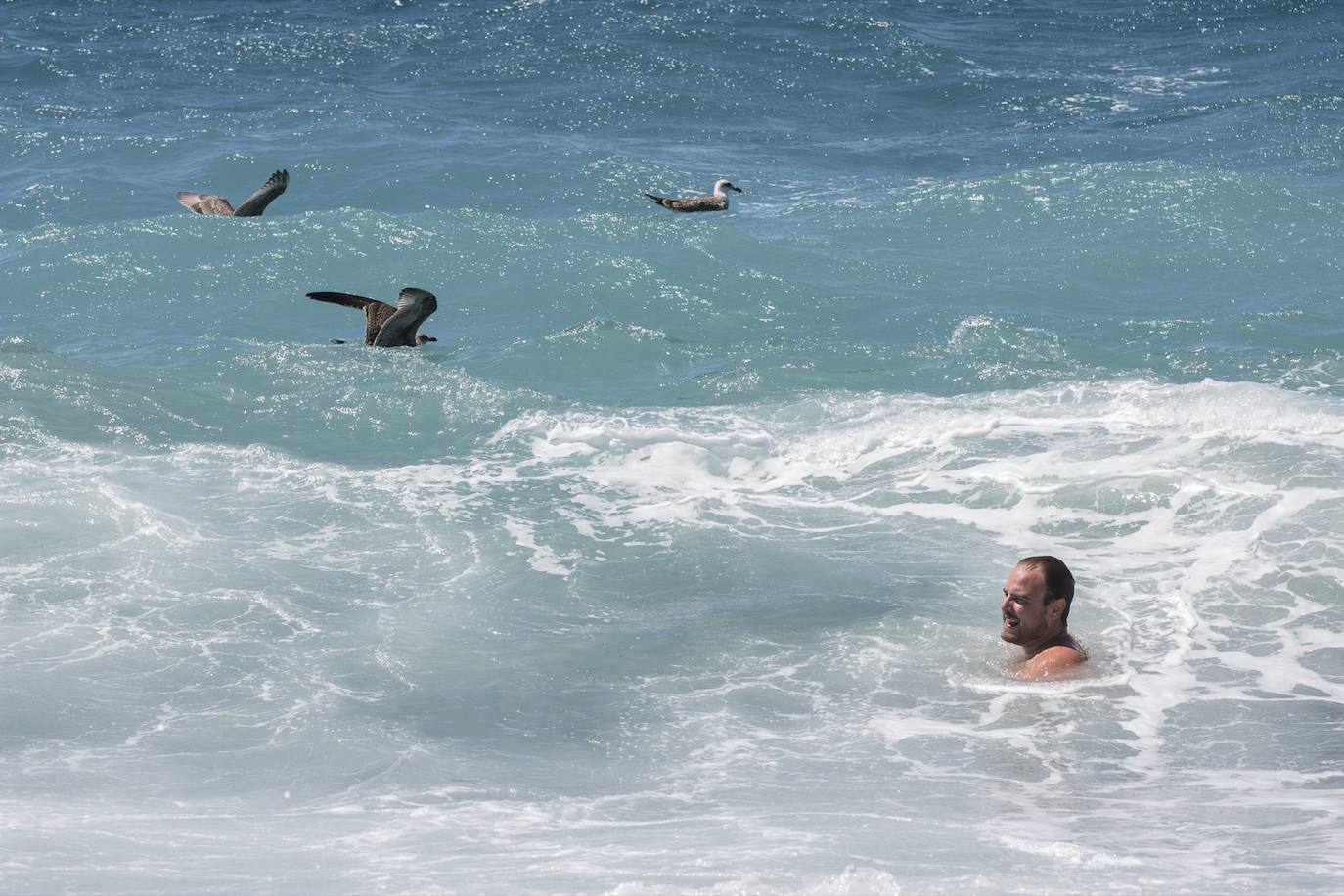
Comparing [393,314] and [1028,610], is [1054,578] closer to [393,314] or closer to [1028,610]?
[1028,610]

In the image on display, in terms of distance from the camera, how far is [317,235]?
17.3m

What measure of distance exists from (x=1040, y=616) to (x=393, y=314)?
715 cm

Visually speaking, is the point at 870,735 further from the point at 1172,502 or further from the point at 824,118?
the point at 824,118

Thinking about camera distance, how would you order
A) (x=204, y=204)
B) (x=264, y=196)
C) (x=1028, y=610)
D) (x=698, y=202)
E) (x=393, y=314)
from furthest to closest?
(x=698, y=202) → (x=204, y=204) → (x=264, y=196) → (x=393, y=314) → (x=1028, y=610)

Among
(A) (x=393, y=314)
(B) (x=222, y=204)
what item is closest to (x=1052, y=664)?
(A) (x=393, y=314)

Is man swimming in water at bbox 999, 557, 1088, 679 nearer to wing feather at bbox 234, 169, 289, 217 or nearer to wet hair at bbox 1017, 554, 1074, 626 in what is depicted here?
wet hair at bbox 1017, 554, 1074, 626

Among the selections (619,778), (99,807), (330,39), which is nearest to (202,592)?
(99,807)

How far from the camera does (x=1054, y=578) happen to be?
22.6 feet

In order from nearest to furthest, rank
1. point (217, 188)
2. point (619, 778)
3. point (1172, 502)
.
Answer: point (619, 778)
point (1172, 502)
point (217, 188)

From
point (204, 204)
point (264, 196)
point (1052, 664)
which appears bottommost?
point (1052, 664)

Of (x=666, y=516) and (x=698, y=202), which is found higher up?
(x=698, y=202)

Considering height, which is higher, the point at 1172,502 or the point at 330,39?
the point at 330,39

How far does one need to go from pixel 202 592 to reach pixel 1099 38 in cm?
2656

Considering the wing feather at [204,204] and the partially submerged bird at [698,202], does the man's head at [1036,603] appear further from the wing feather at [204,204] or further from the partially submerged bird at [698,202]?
the wing feather at [204,204]
